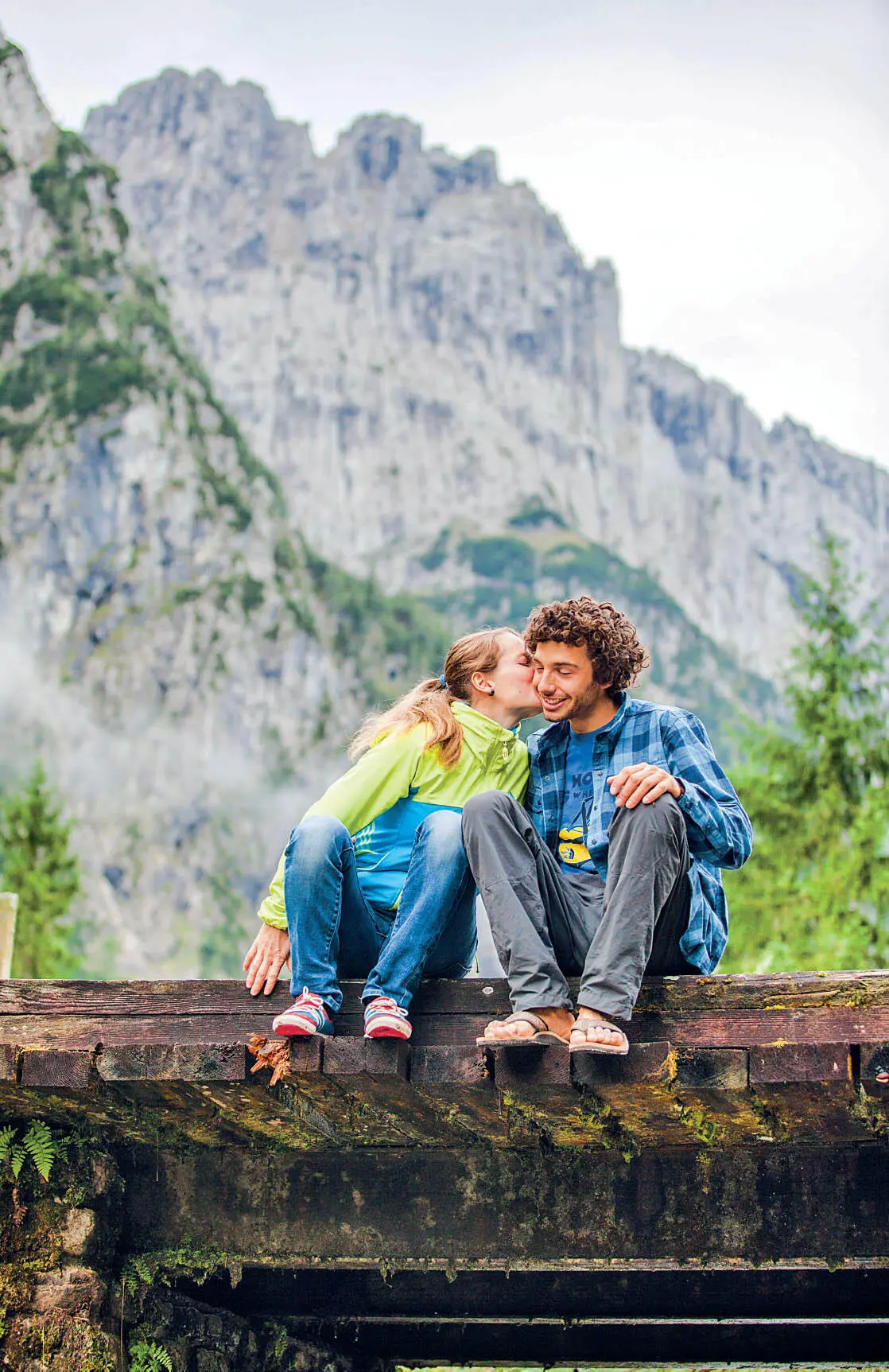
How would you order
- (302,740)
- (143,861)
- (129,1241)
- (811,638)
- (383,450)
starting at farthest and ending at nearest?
(383,450)
(302,740)
(143,861)
(811,638)
(129,1241)

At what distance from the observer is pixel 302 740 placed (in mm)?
136750

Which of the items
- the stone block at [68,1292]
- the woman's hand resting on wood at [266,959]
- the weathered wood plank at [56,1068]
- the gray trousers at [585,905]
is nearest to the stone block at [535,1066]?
the gray trousers at [585,905]

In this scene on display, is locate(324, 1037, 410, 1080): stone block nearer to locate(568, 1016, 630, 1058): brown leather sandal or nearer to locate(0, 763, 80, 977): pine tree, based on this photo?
locate(568, 1016, 630, 1058): brown leather sandal

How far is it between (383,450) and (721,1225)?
181 m

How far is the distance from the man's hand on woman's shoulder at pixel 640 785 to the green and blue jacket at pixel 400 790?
2.27 ft

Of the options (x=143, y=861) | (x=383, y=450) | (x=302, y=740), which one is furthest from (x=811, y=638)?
(x=383, y=450)

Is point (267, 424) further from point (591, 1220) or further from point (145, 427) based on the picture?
point (591, 1220)

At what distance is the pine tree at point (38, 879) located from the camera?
33.3m

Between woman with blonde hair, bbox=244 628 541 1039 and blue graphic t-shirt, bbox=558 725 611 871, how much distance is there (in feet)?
0.61

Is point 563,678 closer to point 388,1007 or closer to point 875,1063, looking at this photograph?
point 388,1007

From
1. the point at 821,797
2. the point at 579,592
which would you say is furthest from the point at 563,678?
the point at 579,592

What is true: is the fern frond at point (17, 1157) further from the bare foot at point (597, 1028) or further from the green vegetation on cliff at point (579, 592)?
the green vegetation on cliff at point (579, 592)

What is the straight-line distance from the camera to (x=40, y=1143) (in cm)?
423

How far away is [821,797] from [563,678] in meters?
11.7
